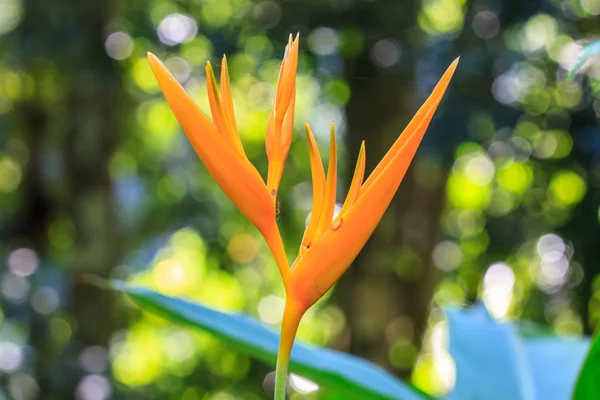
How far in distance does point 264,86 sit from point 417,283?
0.58 m

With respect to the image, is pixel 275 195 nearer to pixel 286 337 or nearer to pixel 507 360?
pixel 286 337

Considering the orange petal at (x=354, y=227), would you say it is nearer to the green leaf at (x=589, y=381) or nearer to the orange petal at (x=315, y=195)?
the orange petal at (x=315, y=195)

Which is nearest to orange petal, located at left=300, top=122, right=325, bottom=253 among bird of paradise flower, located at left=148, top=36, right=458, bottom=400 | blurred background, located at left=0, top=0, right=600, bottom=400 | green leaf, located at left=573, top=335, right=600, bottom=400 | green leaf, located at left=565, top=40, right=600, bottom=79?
bird of paradise flower, located at left=148, top=36, right=458, bottom=400

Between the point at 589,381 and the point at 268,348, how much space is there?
201mm

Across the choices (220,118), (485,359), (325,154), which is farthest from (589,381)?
(325,154)

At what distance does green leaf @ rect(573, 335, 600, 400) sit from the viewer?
13.6 inches

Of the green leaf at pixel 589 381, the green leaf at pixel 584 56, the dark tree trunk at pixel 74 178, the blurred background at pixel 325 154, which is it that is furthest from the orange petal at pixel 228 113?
the dark tree trunk at pixel 74 178

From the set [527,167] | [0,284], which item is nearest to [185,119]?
[527,167]

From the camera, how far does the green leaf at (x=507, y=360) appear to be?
1.60 feet

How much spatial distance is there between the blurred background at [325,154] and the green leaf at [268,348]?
40 cm

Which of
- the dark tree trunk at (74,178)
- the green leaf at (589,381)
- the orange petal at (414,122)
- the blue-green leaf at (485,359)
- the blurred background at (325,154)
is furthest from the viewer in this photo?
the dark tree trunk at (74,178)

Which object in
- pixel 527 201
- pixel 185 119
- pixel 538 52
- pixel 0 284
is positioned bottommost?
pixel 0 284

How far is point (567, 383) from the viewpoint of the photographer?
0.53 metres

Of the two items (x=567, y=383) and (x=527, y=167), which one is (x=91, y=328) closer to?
(x=527, y=167)
